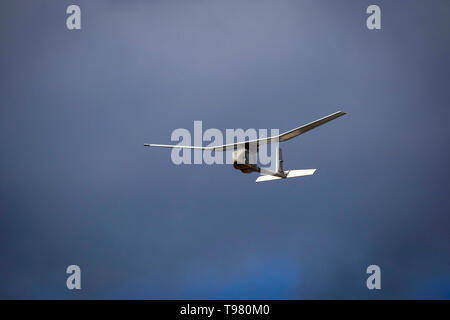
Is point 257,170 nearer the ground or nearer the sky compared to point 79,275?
nearer the sky

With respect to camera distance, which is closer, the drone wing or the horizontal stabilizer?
the drone wing

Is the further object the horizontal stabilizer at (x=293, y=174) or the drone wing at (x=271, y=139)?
the horizontal stabilizer at (x=293, y=174)

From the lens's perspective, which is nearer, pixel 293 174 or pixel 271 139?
pixel 271 139

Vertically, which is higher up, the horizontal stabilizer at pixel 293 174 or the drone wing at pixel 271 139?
the drone wing at pixel 271 139

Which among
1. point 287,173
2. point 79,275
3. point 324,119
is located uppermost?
point 324,119

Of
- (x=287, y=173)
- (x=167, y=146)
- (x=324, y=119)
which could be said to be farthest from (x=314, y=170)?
(x=167, y=146)

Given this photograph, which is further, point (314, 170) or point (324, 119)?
point (314, 170)

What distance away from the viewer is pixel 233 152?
26141 mm

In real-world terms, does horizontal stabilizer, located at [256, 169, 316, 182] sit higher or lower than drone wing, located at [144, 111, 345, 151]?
lower

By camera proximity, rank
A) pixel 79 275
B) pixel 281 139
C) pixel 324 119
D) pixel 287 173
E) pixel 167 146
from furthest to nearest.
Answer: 1. pixel 79 275
2. pixel 287 173
3. pixel 167 146
4. pixel 281 139
5. pixel 324 119

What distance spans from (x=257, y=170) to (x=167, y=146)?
503cm

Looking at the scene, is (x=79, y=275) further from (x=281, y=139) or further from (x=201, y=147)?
(x=281, y=139)

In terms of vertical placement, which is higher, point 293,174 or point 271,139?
point 271,139

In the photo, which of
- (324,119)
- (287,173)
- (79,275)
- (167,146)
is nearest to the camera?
(324,119)
